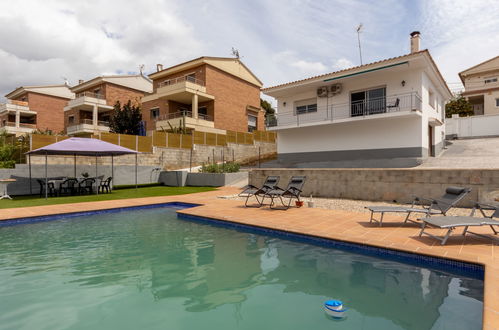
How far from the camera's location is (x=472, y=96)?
111 ft

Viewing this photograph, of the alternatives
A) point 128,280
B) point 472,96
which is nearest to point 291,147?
point 128,280

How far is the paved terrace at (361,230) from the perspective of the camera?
3.92m

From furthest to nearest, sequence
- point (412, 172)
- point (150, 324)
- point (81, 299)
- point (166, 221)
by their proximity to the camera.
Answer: point (412, 172)
point (166, 221)
point (81, 299)
point (150, 324)

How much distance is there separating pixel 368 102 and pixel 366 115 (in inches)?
48.1

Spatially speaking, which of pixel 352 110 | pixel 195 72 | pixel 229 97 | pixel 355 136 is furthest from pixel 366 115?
pixel 195 72

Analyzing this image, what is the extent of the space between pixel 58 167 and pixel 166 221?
39.0 feet

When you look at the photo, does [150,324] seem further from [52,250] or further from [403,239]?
[403,239]

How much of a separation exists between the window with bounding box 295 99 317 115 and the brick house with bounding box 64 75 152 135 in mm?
24487

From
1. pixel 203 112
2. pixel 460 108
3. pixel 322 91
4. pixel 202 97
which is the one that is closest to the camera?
pixel 322 91

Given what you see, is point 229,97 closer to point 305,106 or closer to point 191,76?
point 191,76

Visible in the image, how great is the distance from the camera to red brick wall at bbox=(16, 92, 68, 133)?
39719 millimetres

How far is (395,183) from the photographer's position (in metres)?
10.5

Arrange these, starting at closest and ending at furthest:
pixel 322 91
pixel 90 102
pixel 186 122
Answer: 1. pixel 322 91
2. pixel 186 122
3. pixel 90 102

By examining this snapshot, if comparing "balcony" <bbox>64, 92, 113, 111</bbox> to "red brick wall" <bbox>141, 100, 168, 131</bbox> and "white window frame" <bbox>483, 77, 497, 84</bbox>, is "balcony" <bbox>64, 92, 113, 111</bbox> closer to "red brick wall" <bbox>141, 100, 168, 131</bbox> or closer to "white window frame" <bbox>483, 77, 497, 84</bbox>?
"red brick wall" <bbox>141, 100, 168, 131</bbox>
